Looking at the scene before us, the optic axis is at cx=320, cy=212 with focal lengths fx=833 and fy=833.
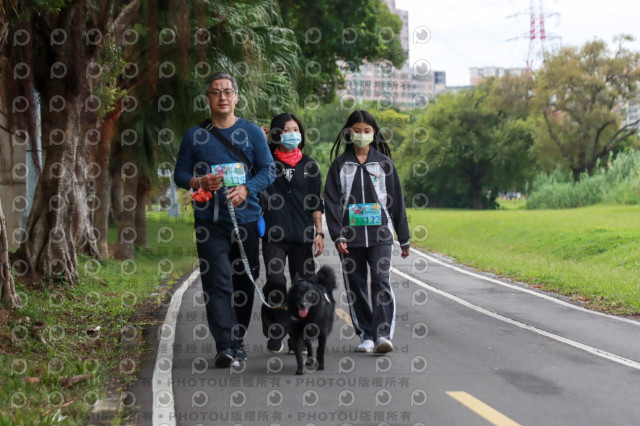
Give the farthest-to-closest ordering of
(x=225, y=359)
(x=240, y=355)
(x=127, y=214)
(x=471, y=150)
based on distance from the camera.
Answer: (x=471, y=150) < (x=127, y=214) < (x=240, y=355) < (x=225, y=359)

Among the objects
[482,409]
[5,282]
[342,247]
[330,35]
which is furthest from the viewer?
[330,35]

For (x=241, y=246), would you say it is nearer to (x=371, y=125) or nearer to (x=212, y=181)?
(x=212, y=181)

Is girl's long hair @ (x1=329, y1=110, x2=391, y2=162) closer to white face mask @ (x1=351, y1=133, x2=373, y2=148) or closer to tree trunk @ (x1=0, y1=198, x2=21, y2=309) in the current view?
white face mask @ (x1=351, y1=133, x2=373, y2=148)

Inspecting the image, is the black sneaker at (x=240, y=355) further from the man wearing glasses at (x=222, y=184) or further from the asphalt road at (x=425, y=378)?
the asphalt road at (x=425, y=378)

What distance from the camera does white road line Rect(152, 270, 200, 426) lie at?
18.2 ft

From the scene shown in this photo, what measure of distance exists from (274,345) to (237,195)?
157 centimetres

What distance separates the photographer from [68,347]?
8.28m

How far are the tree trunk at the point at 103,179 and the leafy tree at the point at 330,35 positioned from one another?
8369 mm

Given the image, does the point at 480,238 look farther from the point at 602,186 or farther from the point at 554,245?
the point at 602,186

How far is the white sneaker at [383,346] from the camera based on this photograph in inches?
303

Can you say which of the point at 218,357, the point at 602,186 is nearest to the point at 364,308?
the point at 218,357

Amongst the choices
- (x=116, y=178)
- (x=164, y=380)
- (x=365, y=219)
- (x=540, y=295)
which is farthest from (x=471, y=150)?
(x=164, y=380)

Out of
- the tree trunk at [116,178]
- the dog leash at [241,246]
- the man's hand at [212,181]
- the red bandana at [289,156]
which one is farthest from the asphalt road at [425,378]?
the tree trunk at [116,178]

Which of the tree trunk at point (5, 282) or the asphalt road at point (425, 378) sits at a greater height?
the tree trunk at point (5, 282)
